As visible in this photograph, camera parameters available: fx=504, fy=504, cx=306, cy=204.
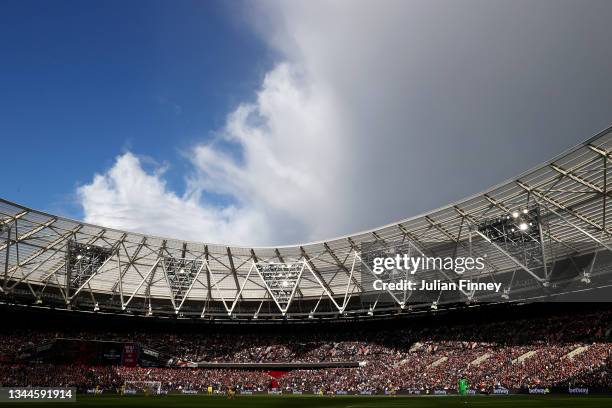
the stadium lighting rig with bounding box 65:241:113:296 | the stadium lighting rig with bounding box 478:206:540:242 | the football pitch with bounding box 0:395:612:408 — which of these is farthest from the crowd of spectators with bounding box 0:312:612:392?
the stadium lighting rig with bounding box 478:206:540:242

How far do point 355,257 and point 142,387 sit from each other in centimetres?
2977

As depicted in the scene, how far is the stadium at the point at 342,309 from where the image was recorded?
44188 millimetres

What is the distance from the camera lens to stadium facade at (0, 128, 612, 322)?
4275cm

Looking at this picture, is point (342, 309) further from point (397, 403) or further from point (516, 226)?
point (397, 403)

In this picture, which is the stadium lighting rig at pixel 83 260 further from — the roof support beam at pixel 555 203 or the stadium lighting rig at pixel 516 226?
the roof support beam at pixel 555 203

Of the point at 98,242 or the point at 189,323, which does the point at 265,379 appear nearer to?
the point at 189,323

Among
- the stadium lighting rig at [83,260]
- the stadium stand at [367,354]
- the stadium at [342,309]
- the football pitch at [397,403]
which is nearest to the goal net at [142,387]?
the stadium at [342,309]

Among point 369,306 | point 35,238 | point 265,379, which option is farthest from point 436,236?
point 35,238

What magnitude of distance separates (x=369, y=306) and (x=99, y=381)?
33916 millimetres

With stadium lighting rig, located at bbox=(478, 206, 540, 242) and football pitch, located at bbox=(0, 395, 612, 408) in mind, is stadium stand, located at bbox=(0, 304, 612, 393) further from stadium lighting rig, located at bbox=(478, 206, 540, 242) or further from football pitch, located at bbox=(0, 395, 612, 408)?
stadium lighting rig, located at bbox=(478, 206, 540, 242)

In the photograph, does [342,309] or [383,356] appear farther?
[383,356]

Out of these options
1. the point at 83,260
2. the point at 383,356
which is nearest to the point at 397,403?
the point at 383,356

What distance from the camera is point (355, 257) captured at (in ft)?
181

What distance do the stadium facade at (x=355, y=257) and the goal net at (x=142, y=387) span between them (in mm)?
9324
